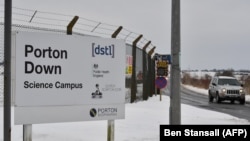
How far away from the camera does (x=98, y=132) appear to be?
1089 centimetres

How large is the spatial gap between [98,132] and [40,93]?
325cm

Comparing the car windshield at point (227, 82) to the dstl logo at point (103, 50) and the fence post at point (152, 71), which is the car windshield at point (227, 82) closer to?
the fence post at point (152, 71)

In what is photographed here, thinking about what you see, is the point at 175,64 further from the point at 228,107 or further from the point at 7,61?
the point at 228,107

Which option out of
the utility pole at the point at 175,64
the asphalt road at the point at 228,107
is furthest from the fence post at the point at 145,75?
the utility pole at the point at 175,64

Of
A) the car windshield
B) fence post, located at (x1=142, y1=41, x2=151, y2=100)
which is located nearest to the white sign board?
fence post, located at (x1=142, y1=41, x2=151, y2=100)

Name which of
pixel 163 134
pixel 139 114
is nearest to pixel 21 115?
pixel 163 134

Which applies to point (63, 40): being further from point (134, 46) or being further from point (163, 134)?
point (134, 46)

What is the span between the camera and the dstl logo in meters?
8.59

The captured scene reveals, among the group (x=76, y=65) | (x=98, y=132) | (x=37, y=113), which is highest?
(x=76, y=65)

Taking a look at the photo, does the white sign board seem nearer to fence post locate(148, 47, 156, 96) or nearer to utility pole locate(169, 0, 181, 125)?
utility pole locate(169, 0, 181, 125)

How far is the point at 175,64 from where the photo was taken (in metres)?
9.82

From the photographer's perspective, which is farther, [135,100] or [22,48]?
[135,100]

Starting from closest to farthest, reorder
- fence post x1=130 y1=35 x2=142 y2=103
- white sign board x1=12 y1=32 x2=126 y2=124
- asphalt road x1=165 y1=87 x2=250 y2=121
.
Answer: white sign board x1=12 y1=32 x2=126 y2=124
fence post x1=130 y1=35 x2=142 y2=103
asphalt road x1=165 y1=87 x2=250 y2=121

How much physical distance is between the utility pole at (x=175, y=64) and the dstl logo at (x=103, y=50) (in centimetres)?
152
